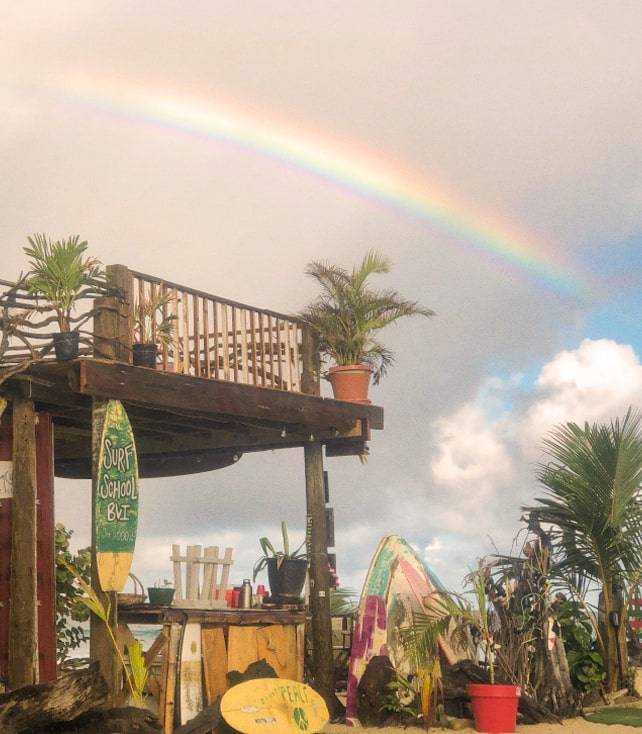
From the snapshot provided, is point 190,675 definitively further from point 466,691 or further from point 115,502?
point 466,691

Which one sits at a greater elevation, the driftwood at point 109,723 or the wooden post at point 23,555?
the wooden post at point 23,555

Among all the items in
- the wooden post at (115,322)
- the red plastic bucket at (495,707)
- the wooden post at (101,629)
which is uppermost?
the wooden post at (115,322)

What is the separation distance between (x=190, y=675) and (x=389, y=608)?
2535mm

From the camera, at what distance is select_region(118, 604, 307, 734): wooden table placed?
11406 mm

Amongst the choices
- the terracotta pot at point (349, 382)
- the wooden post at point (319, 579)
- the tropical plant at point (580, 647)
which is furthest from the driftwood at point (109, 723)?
the tropical plant at point (580, 647)

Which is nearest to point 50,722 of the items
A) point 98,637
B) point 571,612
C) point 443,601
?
point 98,637

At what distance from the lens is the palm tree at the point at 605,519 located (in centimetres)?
1479

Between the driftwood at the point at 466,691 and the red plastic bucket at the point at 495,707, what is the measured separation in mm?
692

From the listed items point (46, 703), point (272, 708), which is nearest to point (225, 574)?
point (272, 708)

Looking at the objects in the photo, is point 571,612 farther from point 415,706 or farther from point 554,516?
point 415,706

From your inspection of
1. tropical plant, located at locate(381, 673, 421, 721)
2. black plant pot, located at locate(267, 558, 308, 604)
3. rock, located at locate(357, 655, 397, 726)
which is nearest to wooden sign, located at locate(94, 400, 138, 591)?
black plant pot, located at locate(267, 558, 308, 604)

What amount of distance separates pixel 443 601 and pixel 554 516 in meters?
2.91

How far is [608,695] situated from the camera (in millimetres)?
14273

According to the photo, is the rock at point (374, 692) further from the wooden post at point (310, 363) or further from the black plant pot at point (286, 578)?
the wooden post at point (310, 363)
